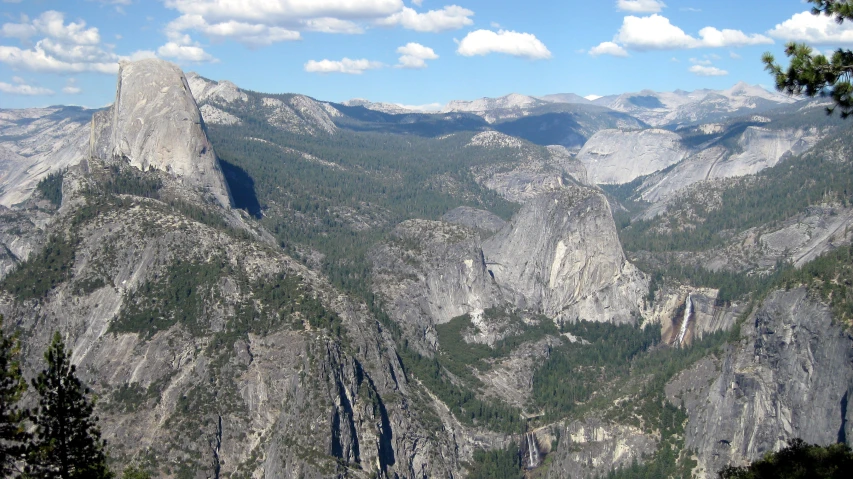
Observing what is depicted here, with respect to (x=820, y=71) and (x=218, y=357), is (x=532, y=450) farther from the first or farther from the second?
(x=820, y=71)

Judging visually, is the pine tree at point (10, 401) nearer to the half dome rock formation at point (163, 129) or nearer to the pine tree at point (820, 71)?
the pine tree at point (820, 71)

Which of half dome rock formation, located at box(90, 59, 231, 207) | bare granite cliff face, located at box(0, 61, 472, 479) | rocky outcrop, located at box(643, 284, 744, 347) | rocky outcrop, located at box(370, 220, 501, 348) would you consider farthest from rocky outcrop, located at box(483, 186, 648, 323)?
half dome rock formation, located at box(90, 59, 231, 207)

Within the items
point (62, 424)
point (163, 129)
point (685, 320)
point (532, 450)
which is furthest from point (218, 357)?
point (685, 320)

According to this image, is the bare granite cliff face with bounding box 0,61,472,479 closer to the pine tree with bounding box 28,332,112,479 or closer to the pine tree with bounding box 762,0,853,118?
the pine tree with bounding box 28,332,112,479

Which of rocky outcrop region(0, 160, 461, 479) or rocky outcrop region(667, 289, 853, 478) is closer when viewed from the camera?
rocky outcrop region(0, 160, 461, 479)

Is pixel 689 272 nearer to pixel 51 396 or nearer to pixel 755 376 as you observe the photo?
pixel 755 376
